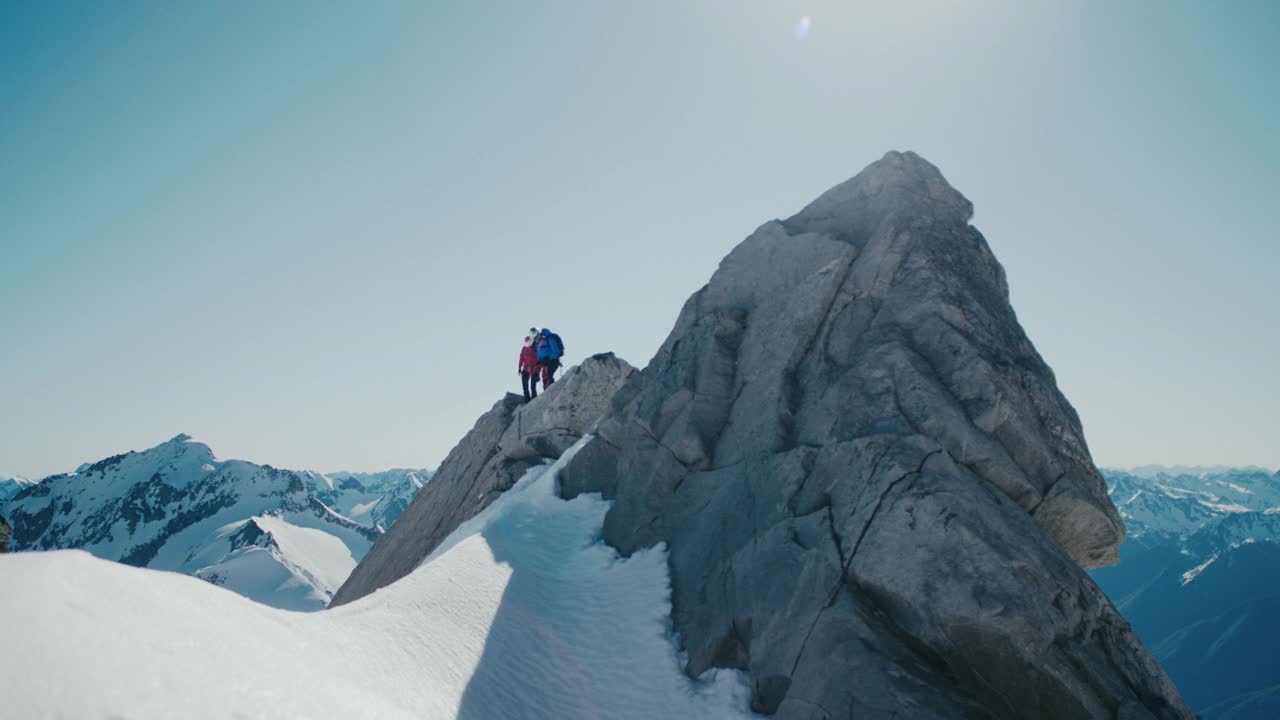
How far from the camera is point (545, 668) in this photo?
44.5ft

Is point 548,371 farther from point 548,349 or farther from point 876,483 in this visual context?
point 876,483

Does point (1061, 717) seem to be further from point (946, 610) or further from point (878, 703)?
point (878, 703)

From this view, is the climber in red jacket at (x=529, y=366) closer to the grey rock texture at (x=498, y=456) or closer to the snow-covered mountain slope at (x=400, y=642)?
the grey rock texture at (x=498, y=456)

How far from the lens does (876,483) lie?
1290cm

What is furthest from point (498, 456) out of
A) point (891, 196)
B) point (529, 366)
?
point (891, 196)

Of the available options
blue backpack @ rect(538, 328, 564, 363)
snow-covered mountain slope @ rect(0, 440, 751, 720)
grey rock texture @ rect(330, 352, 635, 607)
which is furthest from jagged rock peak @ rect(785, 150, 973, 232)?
blue backpack @ rect(538, 328, 564, 363)

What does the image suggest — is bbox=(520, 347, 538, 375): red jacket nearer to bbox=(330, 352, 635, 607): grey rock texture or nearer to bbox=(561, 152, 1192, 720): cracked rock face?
bbox=(330, 352, 635, 607): grey rock texture

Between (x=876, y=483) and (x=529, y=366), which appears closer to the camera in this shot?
(x=876, y=483)

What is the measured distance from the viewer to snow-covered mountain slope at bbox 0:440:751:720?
18.2 ft

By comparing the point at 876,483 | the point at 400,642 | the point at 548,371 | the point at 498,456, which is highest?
the point at 548,371

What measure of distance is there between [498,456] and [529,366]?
17.9 feet

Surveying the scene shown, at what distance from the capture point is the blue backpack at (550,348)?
35188mm

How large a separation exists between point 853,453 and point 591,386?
20337 millimetres

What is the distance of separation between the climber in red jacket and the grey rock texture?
1.22m
